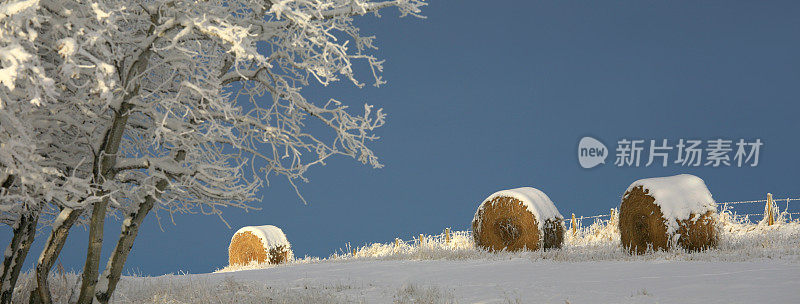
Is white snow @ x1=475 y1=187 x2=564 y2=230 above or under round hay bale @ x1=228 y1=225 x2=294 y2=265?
above

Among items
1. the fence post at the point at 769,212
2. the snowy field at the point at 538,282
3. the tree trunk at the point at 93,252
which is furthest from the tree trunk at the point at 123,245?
the fence post at the point at 769,212

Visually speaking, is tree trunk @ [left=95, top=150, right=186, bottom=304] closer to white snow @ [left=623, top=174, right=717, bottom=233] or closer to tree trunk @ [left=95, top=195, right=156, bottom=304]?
tree trunk @ [left=95, top=195, right=156, bottom=304]

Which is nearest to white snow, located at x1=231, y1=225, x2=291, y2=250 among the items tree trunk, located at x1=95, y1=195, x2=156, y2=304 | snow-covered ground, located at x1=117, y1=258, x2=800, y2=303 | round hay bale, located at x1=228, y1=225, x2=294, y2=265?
round hay bale, located at x1=228, y1=225, x2=294, y2=265

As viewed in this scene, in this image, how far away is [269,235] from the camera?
22.4 meters

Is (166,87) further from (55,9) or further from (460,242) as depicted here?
(460,242)

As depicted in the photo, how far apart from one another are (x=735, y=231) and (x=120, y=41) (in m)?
18.0

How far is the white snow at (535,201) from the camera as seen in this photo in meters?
15.2

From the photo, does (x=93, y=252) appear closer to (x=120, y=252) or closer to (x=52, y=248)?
(x=120, y=252)

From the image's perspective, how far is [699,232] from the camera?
12.3 meters

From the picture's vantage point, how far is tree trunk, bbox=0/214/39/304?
8109mm

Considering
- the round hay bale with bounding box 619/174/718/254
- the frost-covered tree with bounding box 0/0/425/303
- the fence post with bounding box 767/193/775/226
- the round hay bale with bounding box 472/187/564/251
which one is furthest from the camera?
the fence post with bounding box 767/193/775/226

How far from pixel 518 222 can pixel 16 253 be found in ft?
35.6

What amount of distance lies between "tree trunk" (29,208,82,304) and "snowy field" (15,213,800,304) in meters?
0.39

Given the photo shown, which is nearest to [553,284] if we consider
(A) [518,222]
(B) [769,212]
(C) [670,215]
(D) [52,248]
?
(C) [670,215]
